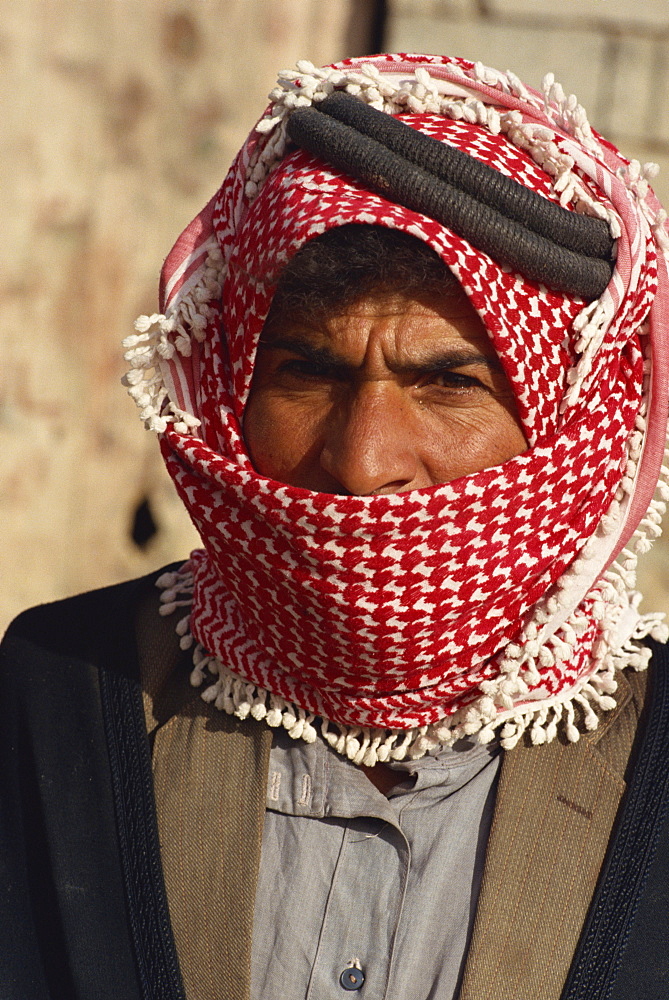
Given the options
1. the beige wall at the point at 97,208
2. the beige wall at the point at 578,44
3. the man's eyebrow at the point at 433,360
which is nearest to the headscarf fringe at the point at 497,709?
the man's eyebrow at the point at 433,360

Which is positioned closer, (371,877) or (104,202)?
(371,877)

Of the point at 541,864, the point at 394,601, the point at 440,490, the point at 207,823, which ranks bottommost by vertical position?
the point at 207,823

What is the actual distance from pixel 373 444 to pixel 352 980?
85 cm

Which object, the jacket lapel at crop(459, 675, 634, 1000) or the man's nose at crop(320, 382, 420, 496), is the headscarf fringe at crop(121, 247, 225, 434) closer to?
the man's nose at crop(320, 382, 420, 496)

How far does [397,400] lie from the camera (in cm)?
173

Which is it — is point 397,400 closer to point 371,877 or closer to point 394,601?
point 394,601

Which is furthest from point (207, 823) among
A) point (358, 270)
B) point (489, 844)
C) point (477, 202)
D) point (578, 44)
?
point (578, 44)

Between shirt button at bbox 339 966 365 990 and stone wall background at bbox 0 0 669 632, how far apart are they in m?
2.34

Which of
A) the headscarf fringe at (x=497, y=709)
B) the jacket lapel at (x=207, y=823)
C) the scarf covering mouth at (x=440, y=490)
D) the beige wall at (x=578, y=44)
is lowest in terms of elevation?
the jacket lapel at (x=207, y=823)

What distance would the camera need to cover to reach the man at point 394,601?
1.67 meters

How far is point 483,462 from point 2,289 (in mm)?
2704

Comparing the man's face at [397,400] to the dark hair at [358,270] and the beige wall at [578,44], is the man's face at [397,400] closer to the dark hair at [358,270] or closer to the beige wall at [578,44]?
the dark hair at [358,270]

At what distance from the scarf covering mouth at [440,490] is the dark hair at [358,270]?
0.03 metres

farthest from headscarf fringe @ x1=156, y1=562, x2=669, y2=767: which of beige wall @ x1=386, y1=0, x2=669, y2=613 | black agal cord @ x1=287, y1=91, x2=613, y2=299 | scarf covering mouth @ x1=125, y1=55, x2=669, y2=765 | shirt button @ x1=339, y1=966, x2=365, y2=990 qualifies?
beige wall @ x1=386, y1=0, x2=669, y2=613
